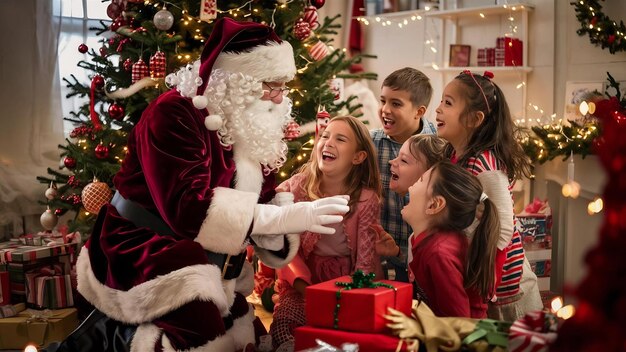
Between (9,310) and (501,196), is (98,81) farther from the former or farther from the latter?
(501,196)

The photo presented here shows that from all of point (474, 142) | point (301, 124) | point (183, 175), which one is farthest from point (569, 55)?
point (183, 175)

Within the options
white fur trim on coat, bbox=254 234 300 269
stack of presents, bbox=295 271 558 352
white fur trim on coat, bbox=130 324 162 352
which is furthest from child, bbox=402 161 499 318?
white fur trim on coat, bbox=130 324 162 352

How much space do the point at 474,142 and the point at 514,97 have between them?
8.12 feet

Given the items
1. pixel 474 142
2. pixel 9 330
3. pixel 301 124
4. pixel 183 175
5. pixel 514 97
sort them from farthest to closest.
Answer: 1. pixel 514 97
2. pixel 301 124
3. pixel 9 330
4. pixel 474 142
5. pixel 183 175

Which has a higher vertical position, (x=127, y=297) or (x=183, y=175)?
(x=183, y=175)

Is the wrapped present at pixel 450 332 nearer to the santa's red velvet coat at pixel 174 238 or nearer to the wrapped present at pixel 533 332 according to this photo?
the wrapped present at pixel 533 332

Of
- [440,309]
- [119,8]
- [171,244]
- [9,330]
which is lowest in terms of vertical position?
[9,330]

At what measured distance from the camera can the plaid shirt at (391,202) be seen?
3.62 meters

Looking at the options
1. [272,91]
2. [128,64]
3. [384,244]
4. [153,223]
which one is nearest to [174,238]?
[153,223]

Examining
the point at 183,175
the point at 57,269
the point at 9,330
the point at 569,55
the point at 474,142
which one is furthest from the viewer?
the point at 569,55

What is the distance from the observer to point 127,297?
2.75 meters

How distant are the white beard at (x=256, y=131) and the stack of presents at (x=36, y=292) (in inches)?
61.7

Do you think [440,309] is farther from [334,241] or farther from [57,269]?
[57,269]

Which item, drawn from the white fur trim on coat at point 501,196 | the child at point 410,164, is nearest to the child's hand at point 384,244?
the child at point 410,164
